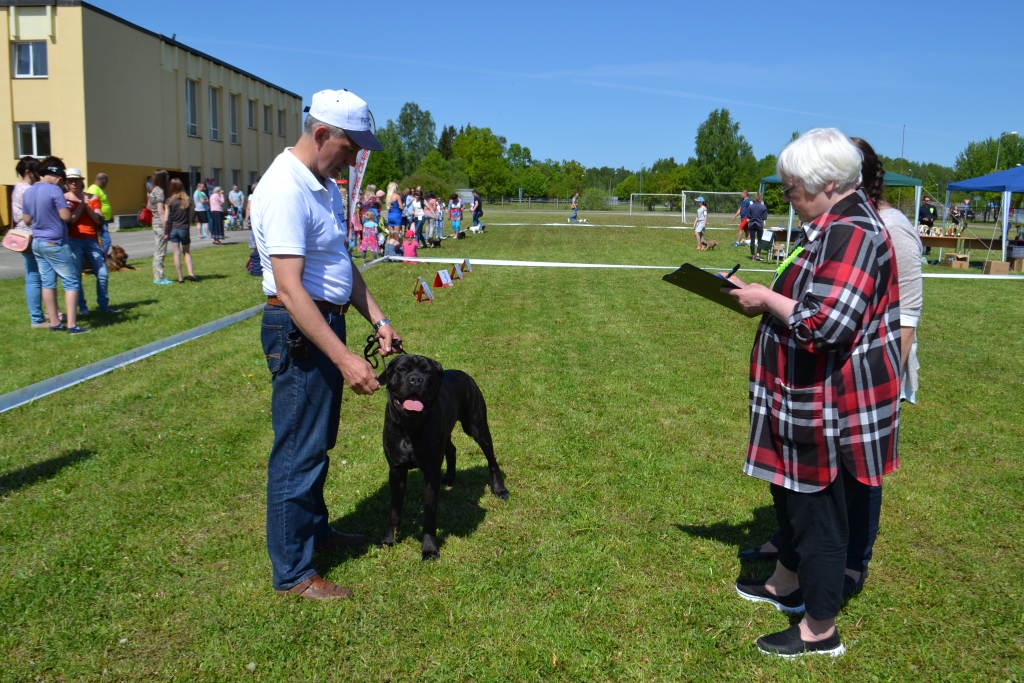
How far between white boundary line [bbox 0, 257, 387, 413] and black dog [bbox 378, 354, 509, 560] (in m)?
4.13

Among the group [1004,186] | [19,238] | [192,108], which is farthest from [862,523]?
[192,108]

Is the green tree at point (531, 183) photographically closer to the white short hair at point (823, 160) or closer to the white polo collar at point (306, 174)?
the white polo collar at point (306, 174)

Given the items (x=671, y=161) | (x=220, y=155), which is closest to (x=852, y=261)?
(x=220, y=155)

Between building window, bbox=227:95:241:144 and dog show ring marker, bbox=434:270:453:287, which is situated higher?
building window, bbox=227:95:241:144

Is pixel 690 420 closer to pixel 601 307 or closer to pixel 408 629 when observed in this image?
pixel 408 629

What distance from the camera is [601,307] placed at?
41.2 ft

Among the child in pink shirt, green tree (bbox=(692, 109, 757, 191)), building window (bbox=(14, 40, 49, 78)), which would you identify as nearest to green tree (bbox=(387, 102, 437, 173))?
green tree (bbox=(692, 109, 757, 191))

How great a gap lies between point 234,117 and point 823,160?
157 feet

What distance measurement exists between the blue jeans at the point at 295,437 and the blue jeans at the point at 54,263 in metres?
7.14

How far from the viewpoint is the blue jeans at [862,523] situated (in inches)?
140

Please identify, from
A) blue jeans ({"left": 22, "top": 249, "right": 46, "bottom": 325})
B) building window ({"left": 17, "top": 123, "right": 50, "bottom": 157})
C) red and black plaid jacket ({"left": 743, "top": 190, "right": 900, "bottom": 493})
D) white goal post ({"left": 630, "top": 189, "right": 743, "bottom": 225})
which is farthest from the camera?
white goal post ({"left": 630, "top": 189, "right": 743, "bottom": 225})

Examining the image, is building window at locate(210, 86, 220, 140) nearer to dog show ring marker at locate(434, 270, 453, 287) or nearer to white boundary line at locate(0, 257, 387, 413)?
dog show ring marker at locate(434, 270, 453, 287)

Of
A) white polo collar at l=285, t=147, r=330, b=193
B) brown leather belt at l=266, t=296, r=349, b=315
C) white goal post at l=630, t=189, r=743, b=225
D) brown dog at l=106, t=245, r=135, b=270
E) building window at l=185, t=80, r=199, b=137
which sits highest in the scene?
building window at l=185, t=80, r=199, b=137

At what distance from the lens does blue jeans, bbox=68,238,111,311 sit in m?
10.1
